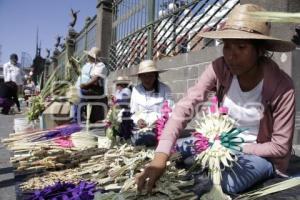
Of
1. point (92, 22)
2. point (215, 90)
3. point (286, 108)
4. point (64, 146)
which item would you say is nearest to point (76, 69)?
point (64, 146)

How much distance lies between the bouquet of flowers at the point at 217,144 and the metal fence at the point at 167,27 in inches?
145

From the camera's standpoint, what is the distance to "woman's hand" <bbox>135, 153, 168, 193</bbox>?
81.7 inches

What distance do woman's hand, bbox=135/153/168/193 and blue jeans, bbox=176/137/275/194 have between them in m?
0.51

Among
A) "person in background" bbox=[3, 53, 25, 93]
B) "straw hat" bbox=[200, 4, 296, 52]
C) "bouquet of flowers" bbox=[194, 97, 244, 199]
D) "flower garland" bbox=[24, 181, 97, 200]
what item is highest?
"person in background" bbox=[3, 53, 25, 93]

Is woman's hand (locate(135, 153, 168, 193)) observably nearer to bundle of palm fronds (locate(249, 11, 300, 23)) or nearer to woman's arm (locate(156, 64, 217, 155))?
woman's arm (locate(156, 64, 217, 155))

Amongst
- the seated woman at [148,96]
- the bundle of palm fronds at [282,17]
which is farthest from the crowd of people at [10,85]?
the bundle of palm fronds at [282,17]

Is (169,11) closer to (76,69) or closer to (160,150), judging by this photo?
(76,69)

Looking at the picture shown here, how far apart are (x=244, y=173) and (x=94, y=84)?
16.5ft

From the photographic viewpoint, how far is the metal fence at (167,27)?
643 centimetres

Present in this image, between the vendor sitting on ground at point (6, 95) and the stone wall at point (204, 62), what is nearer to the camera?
the stone wall at point (204, 62)

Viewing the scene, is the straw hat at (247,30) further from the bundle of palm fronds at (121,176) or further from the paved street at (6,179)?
the paved street at (6,179)

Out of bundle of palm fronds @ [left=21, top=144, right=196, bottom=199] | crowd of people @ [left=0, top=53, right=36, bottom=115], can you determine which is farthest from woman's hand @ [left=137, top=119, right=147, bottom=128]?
crowd of people @ [left=0, top=53, right=36, bottom=115]

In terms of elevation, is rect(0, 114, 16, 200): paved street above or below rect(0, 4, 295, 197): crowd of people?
below

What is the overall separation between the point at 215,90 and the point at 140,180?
98 cm
